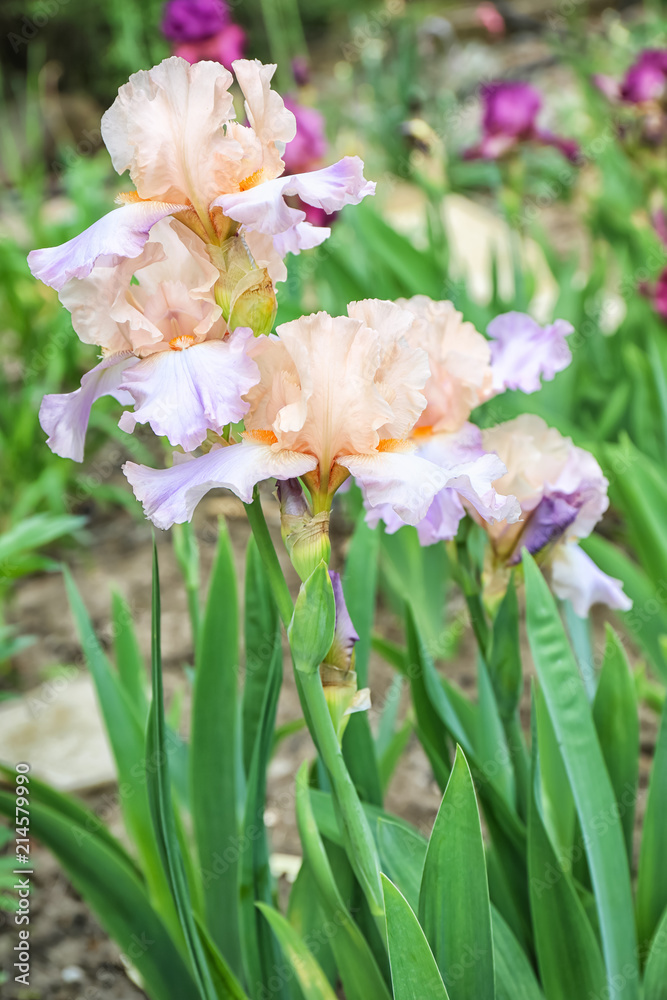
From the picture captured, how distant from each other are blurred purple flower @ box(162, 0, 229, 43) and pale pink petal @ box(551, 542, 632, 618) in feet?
5.58

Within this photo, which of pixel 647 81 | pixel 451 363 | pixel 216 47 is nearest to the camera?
pixel 451 363

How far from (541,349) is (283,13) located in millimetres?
8603

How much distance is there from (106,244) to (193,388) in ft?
0.36

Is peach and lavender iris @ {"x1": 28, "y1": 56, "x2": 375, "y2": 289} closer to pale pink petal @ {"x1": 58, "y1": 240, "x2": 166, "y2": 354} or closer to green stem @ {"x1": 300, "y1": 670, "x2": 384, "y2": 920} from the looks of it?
pale pink petal @ {"x1": 58, "y1": 240, "x2": 166, "y2": 354}

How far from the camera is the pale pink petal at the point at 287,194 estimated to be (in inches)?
21.5

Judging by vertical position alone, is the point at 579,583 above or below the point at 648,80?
below

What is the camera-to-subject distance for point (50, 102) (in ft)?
22.8

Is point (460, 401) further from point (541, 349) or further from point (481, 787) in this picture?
point (481, 787)

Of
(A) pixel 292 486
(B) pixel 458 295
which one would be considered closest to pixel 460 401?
(A) pixel 292 486

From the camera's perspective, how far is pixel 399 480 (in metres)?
0.56

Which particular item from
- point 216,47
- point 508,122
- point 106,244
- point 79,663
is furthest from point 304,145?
Answer: point 106,244

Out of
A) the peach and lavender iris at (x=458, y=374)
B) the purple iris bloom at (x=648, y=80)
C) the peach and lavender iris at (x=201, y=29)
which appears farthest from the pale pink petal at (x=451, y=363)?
the purple iris bloom at (x=648, y=80)

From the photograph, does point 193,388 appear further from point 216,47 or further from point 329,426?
point 216,47

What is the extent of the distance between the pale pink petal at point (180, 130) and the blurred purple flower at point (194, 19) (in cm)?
161
